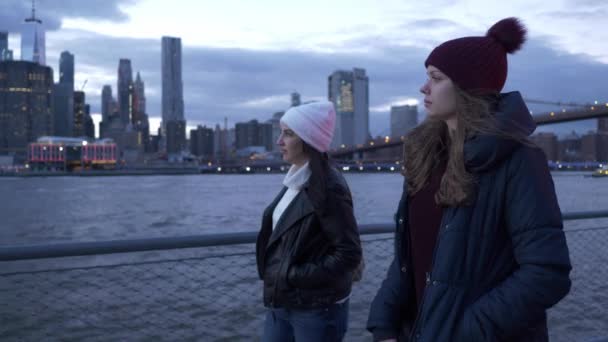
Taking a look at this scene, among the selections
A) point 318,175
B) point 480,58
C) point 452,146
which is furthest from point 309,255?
point 480,58

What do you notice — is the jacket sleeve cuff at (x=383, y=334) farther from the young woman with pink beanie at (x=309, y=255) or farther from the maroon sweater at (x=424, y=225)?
the young woman with pink beanie at (x=309, y=255)

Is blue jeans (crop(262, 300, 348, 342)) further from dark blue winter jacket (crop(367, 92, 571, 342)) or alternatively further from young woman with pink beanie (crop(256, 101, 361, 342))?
dark blue winter jacket (crop(367, 92, 571, 342))

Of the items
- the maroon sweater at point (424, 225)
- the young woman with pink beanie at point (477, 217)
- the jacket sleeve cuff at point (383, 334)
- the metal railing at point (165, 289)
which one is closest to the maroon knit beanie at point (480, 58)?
the young woman with pink beanie at point (477, 217)

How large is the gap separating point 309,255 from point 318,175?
26cm

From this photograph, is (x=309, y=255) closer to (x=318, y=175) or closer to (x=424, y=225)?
(x=318, y=175)

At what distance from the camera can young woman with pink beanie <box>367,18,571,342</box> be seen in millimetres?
1201

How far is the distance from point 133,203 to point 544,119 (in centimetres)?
2894

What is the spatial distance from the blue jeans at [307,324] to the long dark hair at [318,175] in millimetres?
349

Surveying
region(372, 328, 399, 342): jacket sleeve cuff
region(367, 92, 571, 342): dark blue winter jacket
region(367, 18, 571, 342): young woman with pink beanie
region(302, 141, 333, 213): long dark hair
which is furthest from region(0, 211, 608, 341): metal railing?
region(367, 92, 571, 342): dark blue winter jacket

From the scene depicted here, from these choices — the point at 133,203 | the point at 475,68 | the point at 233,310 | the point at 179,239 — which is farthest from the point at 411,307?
the point at 133,203

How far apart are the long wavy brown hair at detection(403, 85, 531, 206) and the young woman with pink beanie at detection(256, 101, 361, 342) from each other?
502 mm

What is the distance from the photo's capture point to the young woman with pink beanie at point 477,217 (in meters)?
1.20

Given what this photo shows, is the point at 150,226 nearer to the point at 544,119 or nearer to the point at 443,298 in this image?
the point at 544,119

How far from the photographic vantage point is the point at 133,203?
147 feet
